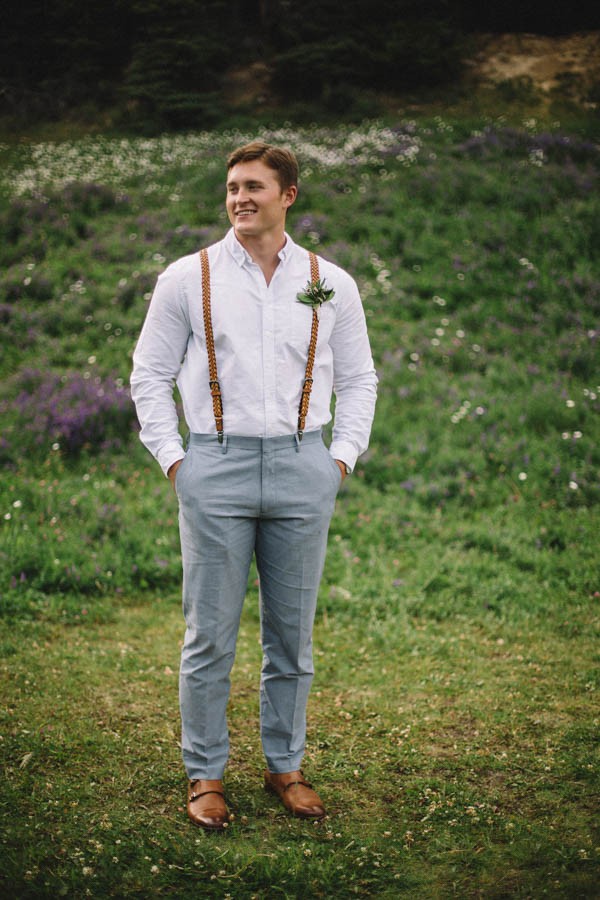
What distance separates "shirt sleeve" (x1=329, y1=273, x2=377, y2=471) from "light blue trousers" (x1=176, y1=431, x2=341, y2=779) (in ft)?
0.77

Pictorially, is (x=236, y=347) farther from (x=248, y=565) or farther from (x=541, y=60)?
(x=541, y=60)

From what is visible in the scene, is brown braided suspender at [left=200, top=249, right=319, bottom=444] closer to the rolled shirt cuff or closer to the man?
the man

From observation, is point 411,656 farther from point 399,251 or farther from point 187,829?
point 399,251

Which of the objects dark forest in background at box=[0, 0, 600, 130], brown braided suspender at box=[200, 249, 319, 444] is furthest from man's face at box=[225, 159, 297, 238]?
dark forest in background at box=[0, 0, 600, 130]

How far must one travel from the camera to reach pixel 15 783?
357 cm

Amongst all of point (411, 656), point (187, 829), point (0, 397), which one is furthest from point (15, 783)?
point (0, 397)

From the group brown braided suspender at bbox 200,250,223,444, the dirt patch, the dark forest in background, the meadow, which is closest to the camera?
brown braided suspender at bbox 200,250,223,444

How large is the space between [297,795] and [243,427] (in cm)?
179

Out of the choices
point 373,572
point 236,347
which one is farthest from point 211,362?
point 373,572

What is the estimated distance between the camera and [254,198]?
311 centimetres

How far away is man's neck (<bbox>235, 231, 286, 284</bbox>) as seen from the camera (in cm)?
317

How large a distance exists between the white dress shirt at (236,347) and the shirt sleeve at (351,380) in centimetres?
8

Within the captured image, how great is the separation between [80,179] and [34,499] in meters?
10.1

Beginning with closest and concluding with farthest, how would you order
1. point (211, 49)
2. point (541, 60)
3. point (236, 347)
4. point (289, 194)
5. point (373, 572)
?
point (236, 347), point (289, 194), point (373, 572), point (211, 49), point (541, 60)
